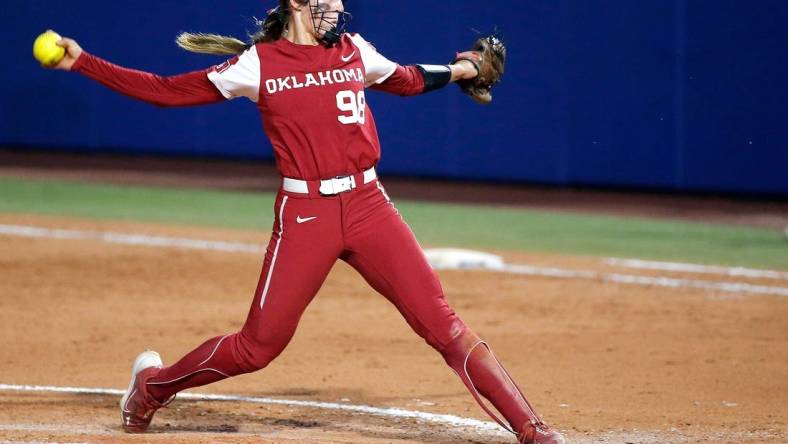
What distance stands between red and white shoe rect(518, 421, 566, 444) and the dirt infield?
53cm

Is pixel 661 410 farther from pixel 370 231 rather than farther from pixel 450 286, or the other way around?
pixel 450 286

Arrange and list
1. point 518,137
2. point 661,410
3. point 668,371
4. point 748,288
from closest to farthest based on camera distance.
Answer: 1. point 661,410
2. point 668,371
3. point 748,288
4. point 518,137

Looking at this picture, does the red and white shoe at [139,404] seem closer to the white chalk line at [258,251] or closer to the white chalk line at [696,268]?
the white chalk line at [258,251]

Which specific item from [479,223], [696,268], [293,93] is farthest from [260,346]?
[479,223]

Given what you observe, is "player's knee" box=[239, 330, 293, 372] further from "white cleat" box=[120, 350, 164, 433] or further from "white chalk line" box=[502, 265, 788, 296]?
"white chalk line" box=[502, 265, 788, 296]

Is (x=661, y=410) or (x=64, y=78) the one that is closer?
(x=661, y=410)

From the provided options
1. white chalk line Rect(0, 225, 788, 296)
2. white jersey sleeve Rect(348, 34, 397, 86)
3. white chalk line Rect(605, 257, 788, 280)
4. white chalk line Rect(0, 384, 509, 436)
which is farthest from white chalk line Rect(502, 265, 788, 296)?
white jersey sleeve Rect(348, 34, 397, 86)

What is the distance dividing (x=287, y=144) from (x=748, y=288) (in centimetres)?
601

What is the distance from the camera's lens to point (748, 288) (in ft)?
34.6

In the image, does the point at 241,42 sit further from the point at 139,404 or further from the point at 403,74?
the point at 139,404

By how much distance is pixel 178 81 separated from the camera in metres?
5.44

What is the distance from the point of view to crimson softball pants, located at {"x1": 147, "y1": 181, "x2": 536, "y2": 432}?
217 inches

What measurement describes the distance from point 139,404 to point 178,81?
1.47 metres

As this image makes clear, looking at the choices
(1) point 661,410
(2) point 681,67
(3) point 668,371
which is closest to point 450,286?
(3) point 668,371
